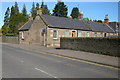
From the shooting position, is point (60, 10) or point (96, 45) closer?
point (96, 45)

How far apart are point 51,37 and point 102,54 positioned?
42.9 ft

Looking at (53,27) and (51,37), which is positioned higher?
(53,27)

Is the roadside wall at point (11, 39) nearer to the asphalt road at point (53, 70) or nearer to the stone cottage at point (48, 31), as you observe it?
the stone cottage at point (48, 31)

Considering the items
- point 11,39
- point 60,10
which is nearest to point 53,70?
point 11,39

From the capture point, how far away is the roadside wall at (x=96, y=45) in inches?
541

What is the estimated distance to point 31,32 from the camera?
30703mm

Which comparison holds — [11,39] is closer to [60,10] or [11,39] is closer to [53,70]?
[53,70]

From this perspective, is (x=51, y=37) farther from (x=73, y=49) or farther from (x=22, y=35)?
(x=22, y=35)

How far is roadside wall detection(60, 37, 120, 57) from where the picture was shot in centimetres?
1375

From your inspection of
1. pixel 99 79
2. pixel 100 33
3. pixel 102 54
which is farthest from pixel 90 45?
pixel 100 33

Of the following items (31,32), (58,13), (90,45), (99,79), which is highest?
(58,13)

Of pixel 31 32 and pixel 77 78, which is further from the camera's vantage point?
Result: pixel 31 32

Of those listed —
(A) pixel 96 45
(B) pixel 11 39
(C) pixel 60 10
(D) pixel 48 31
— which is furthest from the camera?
(C) pixel 60 10

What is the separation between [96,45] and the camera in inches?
619
